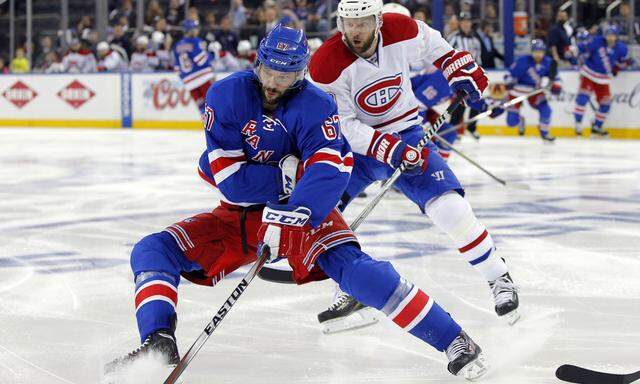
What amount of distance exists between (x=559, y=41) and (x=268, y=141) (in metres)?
9.61

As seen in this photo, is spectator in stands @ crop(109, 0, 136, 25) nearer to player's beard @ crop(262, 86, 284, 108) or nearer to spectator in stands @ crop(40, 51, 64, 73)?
spectator in stands @ crop(40, 51, 64, 73)

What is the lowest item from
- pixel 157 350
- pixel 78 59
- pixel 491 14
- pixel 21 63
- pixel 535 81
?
pixel 21 63

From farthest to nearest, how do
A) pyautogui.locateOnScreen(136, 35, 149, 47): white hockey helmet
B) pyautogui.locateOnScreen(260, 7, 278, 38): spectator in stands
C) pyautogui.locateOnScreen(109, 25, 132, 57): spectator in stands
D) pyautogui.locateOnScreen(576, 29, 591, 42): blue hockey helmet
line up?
pyautogui.locateOnScreen(109, 25, 132, 57): spectator in stands, pyautogui.locateOnScreen(136, 35, 149, 47): white hockey helmet, pyautogui.locateOnScreen(260, 7, 278, 38): spectator in stands, pyautogui.locateOnScreen(576, 29, 591, 42): blue hockey helmet

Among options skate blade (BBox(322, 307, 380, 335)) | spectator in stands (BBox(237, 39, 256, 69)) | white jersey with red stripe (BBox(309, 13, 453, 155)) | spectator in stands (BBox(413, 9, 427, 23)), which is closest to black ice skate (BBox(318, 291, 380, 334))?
skate blade (BBox(322, 307, 380, 335))

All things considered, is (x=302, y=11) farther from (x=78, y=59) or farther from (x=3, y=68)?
(x=3, y=68)

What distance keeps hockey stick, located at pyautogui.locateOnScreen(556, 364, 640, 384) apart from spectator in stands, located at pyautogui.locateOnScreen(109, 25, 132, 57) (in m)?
12.4

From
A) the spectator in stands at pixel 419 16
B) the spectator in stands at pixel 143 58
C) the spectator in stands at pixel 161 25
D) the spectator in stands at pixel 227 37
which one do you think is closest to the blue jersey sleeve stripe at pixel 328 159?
the spectator in stands at pixel 419 16

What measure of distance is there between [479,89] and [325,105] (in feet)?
4.06

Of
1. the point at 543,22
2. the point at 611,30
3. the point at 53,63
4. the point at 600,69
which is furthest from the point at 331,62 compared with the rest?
the point at 53,63

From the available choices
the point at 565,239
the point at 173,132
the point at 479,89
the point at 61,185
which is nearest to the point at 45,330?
the point at 479,89

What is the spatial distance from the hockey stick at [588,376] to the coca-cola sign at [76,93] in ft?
41.0

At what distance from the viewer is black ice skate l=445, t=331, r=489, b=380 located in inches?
94.5

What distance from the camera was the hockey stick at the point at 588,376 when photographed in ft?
7.78

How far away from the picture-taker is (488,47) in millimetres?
11867
